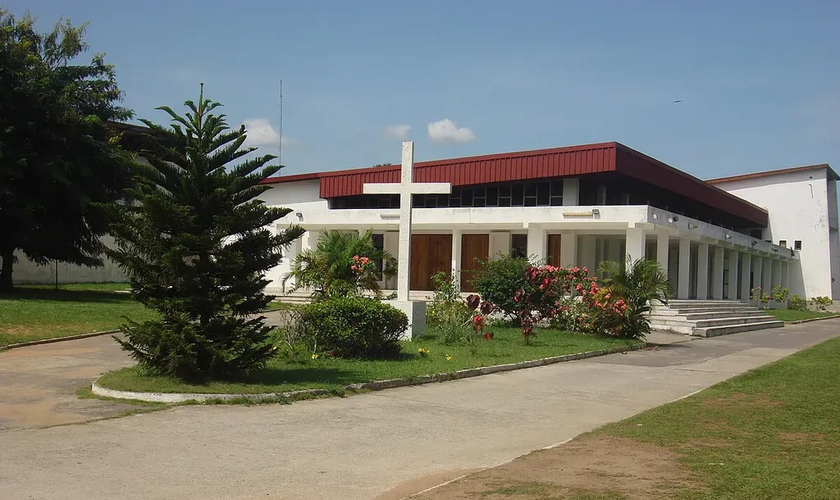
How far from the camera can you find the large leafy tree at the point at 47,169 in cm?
2436

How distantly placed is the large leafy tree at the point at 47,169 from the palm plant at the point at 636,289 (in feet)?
49.4

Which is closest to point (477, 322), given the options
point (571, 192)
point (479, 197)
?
point (571, 192)

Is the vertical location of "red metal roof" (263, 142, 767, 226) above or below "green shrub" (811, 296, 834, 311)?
above

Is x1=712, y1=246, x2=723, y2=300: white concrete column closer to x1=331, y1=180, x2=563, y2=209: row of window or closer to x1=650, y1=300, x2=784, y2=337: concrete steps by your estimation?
x1=650, y1=300, x2=784, y2=337: concrete steps

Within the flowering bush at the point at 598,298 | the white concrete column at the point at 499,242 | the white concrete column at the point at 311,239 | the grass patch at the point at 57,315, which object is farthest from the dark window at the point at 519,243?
the grass patch at the point at 57,315

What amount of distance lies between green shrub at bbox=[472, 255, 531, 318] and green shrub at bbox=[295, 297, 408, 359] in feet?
27.1

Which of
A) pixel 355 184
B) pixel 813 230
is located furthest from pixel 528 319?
pixel 813 230

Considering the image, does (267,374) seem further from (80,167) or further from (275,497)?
(80,167)

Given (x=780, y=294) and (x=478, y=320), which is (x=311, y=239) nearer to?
(x=478, y=320)

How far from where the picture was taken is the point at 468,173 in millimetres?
33094

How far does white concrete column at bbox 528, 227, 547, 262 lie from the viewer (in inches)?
1172

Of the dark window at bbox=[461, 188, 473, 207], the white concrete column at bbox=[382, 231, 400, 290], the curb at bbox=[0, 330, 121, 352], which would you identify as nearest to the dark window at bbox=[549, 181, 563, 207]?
the dark window at bbox=[461, 188, 473, 207]

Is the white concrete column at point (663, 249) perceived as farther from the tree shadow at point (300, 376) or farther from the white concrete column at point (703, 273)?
the tree shadow at point (300, 376)

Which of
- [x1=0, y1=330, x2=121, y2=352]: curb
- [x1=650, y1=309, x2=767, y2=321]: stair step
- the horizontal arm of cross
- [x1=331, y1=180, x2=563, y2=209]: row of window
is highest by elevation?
[x1=331, y1=180, x2=563, y2=209]: row of window
